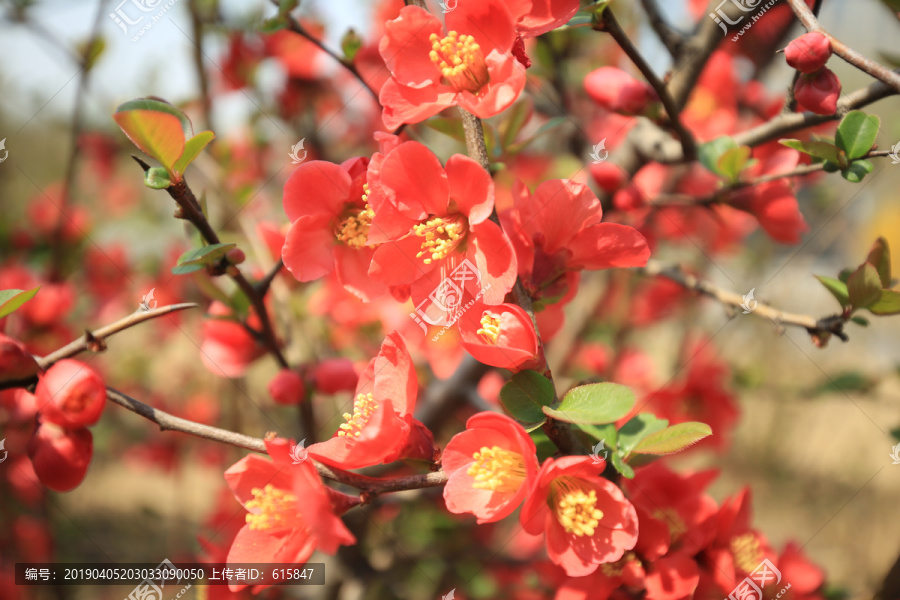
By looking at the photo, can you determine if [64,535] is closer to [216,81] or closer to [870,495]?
[216,81]

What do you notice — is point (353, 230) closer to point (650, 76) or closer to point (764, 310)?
point (650, 76)

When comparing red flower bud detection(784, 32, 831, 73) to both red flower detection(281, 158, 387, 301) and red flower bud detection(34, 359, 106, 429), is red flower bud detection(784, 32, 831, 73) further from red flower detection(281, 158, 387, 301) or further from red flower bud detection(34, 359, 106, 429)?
red flower bud detection(34, 359, 106, 429)

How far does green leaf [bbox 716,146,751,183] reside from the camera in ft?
2.79

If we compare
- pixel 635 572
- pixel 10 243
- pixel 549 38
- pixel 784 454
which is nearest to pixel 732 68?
pixel 549 38

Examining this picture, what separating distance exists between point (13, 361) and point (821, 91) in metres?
1.02

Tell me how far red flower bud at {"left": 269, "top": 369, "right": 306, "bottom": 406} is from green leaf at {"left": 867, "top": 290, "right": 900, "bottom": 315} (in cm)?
85

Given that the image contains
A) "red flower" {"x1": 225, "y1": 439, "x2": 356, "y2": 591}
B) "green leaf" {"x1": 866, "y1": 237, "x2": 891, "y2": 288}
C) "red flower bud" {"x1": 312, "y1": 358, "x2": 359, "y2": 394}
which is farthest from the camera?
"red flower bud" {"x1": 312, "y1": 358, "x2": 359, "y2": 394}

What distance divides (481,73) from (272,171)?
2011mm

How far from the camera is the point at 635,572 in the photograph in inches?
28.2

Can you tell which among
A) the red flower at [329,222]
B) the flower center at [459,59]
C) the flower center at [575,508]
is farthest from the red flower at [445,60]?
the flower center at [575,508]
